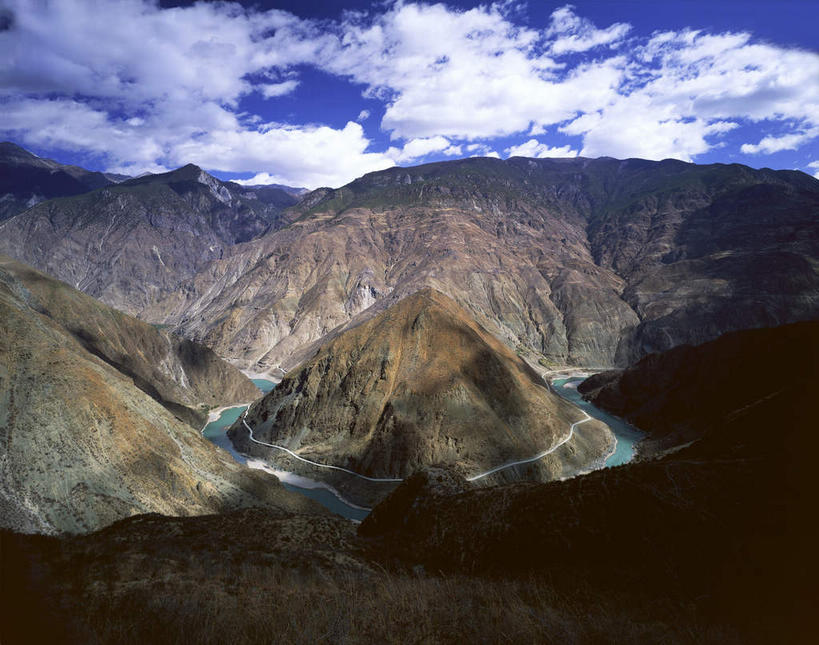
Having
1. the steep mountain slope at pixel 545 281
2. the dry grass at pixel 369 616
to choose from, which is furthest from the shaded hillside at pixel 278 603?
the steep mountain slope at pixel 545 281

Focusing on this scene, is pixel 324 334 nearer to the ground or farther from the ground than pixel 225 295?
nearer to the ground

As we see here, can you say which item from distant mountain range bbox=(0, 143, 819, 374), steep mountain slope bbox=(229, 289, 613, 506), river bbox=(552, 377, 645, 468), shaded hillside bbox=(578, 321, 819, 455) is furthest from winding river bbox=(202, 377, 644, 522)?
distant mountain range bbox=(0, 143, 819, 374)

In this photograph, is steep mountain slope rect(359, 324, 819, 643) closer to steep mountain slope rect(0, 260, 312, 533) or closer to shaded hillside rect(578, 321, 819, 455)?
steep mountain slope rect(0, 260, 312, 533)

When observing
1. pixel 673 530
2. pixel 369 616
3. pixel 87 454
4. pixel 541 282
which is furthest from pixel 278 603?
pixel 541 282

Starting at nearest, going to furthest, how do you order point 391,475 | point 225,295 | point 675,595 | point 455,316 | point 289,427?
point 675,595 < point 391,475 < point 289,427 < point 455,316 < point 225,295

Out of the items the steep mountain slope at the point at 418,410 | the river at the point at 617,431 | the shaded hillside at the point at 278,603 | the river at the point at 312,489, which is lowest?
the river at the point at 617,431

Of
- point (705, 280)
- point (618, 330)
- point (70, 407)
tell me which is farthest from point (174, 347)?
point (705, 280)

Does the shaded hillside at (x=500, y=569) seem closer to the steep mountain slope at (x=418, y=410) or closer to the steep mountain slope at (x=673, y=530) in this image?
the steep mountain slope at (x=673, y=530)

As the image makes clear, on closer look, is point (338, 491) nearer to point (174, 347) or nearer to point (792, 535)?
point (792, 535)
